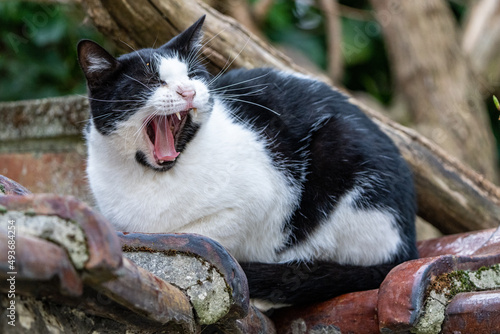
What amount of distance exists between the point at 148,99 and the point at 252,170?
42cm

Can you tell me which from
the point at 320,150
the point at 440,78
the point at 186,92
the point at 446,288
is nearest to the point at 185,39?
the point at 186,92

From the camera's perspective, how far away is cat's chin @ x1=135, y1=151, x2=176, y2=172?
71.3 inches

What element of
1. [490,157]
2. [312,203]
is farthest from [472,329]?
[490,157]

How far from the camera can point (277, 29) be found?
16.6 ft

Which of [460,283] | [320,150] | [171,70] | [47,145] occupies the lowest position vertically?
[47,145]

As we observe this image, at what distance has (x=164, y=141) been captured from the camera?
1.81m

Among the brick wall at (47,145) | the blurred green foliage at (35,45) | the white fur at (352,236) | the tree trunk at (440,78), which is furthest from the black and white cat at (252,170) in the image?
the blurred green foliage at (35,45)

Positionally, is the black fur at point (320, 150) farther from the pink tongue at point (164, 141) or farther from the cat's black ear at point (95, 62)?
the cat's black ear at point (95, 62)

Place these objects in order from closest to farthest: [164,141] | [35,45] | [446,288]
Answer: [446,288]
[164,141]
[35,45]

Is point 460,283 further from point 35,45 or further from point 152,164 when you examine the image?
point 35,45

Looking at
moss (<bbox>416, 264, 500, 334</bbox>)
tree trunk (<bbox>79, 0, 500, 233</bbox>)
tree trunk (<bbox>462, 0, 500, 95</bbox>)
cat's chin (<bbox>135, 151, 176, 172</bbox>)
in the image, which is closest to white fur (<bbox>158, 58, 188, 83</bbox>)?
cat's chin (<bbox>135, 151, 176, 172</bbox>)

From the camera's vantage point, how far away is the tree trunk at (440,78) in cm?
408

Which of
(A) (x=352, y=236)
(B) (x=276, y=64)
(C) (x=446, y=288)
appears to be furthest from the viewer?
(B) (x=276, y=64)

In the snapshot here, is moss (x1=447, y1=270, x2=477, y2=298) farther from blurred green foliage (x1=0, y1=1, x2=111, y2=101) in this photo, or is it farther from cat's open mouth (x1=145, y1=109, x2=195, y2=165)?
blurred green foliage (x1=0, y1=1, x2=111, y2=101)
